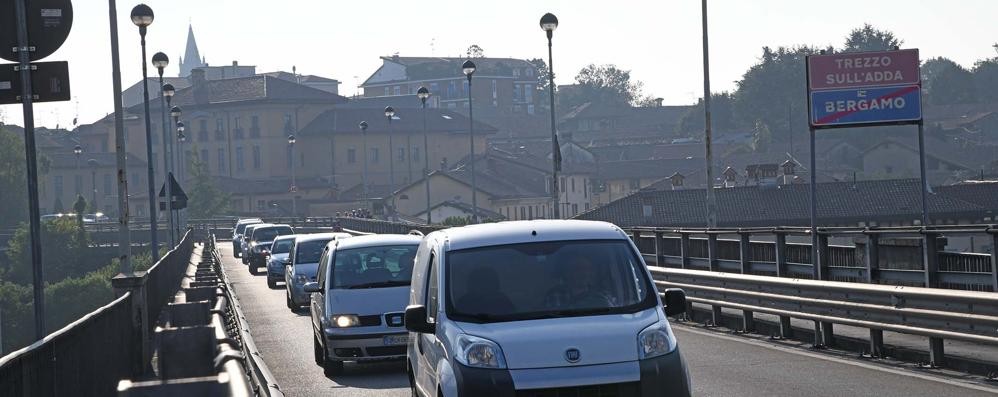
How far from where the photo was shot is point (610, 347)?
9.56m

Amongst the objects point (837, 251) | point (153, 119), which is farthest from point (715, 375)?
point (153, 119)

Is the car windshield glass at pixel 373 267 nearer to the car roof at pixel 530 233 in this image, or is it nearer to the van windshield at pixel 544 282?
the car roof at pixel 530 233

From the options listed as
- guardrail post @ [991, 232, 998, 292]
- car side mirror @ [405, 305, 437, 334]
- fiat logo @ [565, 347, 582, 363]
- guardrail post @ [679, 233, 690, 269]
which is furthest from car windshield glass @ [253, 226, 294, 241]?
fiat logo @ [565, 347, 582, 363]

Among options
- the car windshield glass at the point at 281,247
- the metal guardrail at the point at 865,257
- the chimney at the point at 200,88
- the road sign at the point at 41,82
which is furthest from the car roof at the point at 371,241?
the chimney at the point at 200,88

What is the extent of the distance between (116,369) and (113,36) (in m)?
16.2

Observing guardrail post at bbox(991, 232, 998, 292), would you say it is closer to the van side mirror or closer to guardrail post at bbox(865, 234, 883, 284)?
guardrail post at bbox(865, 234, 883, 284)

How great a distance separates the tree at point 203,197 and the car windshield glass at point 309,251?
95.6m

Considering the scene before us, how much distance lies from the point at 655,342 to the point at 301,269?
20.1 m

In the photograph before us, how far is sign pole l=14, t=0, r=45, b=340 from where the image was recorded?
1347 centimetres

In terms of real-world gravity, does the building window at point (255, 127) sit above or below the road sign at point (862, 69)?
above

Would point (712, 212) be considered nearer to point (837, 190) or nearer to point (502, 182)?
point (837, 190)

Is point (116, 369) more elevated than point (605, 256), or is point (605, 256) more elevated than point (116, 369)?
point (605, 256)

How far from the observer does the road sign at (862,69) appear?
84.0 feet

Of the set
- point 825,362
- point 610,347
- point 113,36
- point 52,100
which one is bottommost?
point 825,362
